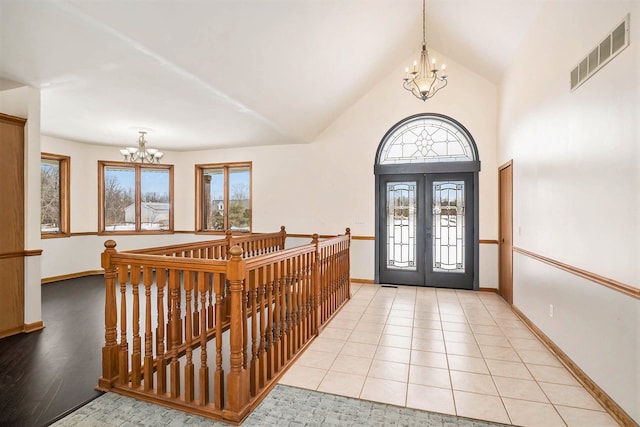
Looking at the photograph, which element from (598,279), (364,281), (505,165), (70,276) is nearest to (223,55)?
(598,279)

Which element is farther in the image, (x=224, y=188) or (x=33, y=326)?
(x=224, y=188)

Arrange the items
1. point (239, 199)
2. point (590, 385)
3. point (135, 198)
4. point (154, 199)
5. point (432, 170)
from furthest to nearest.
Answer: point (154, 199) < point (239, 199) < point (135, 198) < point (432, 170) < point (590, 385)

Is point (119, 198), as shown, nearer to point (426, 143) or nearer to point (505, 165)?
point (426, 143)

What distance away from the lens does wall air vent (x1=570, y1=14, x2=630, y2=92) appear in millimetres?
2104

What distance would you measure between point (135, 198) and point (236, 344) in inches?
246

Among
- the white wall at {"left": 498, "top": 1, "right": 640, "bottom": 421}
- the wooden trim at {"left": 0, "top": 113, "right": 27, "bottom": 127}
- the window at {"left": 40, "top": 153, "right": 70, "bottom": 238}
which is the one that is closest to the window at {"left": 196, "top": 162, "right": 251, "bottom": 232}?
the window at {"left": 40, "top": 153, "right": 70, "bottom": 238}

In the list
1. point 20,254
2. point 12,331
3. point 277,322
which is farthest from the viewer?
point 20,254

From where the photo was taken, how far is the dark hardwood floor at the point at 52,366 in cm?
220

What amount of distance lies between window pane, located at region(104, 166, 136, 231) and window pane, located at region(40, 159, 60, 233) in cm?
81

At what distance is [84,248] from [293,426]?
254 inches

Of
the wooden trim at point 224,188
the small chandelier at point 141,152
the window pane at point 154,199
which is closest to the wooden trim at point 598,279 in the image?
the wooden trim at point 224,188

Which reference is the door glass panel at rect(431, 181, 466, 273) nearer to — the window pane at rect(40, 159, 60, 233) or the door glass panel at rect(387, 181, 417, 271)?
the door glass panel at rect(387, 181, 417, 271)

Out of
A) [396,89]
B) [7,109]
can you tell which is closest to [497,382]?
[396,89]

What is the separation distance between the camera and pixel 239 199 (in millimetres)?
7254
